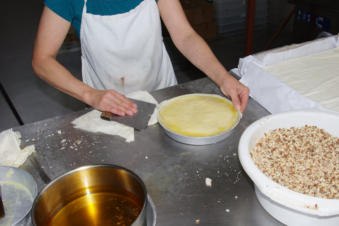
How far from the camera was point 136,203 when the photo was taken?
2.69 feet

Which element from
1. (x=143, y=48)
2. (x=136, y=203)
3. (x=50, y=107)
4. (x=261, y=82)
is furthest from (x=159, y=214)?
(x=50, y=107)

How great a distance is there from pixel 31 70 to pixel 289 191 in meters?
4.02

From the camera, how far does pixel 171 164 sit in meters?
1.06

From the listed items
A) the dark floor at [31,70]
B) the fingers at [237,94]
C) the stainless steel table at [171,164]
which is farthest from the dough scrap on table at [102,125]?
the dark floor at [31,70]

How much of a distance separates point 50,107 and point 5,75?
3.78 ft

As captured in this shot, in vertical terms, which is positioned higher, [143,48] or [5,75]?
[143,48]

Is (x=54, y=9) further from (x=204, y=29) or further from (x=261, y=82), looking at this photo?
(x=204, y=29)

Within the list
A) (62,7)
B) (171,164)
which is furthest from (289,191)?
(62,7)

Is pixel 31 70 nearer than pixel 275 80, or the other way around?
Answer: pixel 275 80

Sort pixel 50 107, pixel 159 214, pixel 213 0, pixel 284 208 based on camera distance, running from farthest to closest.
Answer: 1. pixel 213 0
2. pixel 50 107
3. pixel 159 214
4. pixel 284 208

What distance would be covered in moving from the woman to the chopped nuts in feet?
0.83

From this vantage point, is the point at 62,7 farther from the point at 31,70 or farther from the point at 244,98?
the point at 31,70

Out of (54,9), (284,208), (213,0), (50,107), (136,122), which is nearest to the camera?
(284,208)

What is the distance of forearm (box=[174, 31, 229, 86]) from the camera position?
1.36 meters
